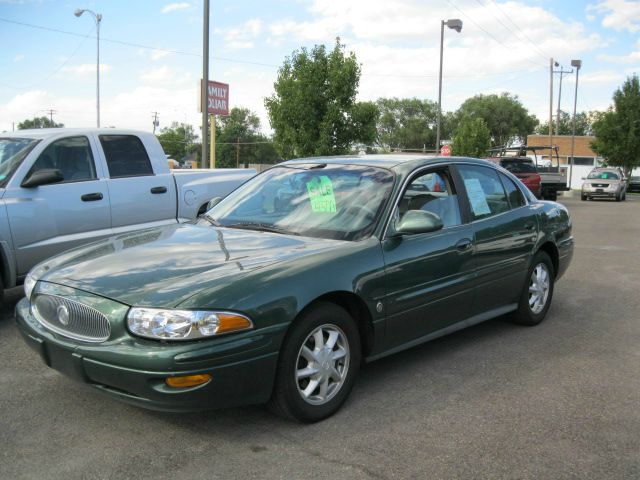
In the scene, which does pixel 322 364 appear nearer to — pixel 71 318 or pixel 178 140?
pixel 71 318

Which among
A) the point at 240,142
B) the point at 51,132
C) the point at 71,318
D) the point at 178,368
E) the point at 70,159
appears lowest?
the point at 178,368

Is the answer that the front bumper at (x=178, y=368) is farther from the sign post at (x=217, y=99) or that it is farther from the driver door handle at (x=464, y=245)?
the sign post at (x=217, y=99)

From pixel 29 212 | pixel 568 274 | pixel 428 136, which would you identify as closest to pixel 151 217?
pixel 29 212

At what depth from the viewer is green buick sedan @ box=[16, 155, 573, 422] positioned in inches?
120

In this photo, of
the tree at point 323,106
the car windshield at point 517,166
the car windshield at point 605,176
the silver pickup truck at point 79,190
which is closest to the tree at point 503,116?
the car windshield at point 605,176

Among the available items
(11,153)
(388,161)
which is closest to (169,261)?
(388,161)

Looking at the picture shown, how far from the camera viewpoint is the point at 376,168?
14.8 ft

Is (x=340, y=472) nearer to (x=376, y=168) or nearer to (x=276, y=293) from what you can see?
(x=276, y=293)

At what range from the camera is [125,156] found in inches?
273

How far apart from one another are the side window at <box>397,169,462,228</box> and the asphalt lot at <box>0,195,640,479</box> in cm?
111

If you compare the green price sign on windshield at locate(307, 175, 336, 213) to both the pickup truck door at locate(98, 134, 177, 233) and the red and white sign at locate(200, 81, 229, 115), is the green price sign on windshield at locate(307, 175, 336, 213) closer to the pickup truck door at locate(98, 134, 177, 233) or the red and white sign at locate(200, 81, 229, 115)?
the pickup truck door at locate(98, 134, 177, 233)

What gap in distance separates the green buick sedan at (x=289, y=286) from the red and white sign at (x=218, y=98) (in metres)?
10.1

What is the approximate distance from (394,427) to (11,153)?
4.74 meters

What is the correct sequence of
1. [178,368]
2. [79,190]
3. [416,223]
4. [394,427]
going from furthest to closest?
[79,190] < [416,223] < [394,427] < [178,368]
